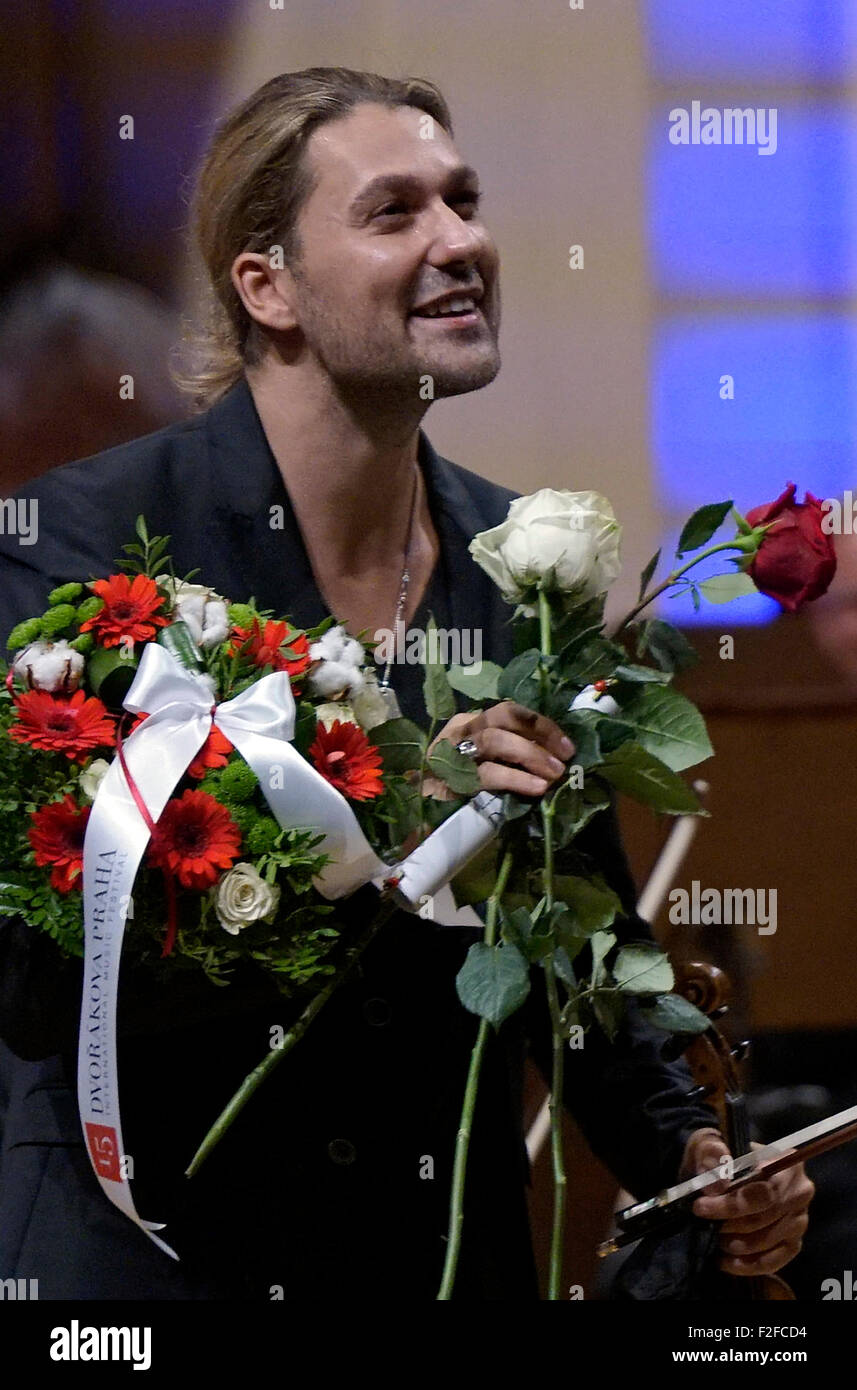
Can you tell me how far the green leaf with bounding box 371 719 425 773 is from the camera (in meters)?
1.38

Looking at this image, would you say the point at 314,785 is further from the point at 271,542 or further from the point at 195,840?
the point at 271,542

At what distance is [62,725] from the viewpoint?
1.28m

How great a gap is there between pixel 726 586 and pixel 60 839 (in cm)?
52

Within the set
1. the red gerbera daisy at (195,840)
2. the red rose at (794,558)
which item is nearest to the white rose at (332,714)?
the red gerbera daisy at (195,840)

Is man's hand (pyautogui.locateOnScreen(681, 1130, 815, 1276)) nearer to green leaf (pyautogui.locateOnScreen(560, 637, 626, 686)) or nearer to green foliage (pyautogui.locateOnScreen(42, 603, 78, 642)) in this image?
green leaf (pyautogui.locateOnScreen(560, 637, 626, 686))

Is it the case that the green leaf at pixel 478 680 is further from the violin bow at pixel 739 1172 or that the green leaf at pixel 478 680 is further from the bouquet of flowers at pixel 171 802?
the violin bow at pixel 739 1172

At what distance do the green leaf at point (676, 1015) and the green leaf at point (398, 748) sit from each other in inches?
9.9

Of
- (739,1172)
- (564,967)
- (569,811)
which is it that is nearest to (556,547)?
(569,811)

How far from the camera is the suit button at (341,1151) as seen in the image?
1465mm

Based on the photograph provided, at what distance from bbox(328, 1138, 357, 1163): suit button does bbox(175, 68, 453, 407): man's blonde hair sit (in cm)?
72

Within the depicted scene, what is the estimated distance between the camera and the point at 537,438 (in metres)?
2.03
